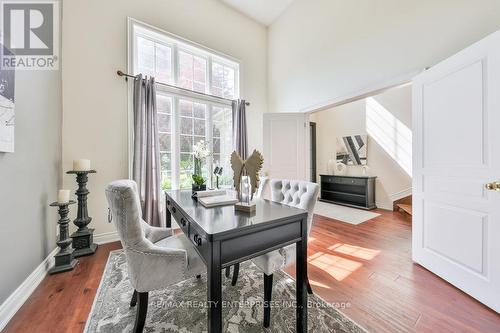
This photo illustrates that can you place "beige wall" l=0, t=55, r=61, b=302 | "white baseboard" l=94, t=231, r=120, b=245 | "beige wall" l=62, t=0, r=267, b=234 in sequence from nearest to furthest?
"beige wall" l=0, t=55, r=61, b=302 → "beige wall" l=62, t=0, r=267, b=234 → "white baseboard" l=94, t=231, r=120, b=245

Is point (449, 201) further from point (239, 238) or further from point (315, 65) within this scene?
point (315, 65)

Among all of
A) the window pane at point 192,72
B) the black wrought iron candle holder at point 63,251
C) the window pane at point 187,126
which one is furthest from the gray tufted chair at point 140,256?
the window pane at point 192,72

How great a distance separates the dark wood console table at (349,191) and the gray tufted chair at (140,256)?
4.34 metres

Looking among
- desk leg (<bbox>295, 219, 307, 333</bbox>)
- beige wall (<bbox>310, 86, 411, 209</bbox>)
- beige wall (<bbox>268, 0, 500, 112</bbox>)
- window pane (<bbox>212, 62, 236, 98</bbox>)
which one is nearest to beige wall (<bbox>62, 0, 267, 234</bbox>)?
window pane (<bbox>212, 62, 236, 98</bbox>)

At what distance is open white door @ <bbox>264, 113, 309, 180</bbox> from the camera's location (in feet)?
11.4

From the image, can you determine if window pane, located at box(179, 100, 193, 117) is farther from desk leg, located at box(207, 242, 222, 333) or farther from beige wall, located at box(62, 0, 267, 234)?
desk leg, located at box(207, 242, 222, 333)

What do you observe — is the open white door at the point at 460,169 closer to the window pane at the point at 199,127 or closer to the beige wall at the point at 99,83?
the window pane at the point at 199,127

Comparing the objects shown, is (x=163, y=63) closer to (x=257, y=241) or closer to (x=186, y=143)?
(x=186, y=143)

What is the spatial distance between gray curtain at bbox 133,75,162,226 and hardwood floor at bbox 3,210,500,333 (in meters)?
0.68

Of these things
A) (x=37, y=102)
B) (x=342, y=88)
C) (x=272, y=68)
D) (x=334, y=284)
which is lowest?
(x=334, y=284)

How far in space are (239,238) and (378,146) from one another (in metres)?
4.86

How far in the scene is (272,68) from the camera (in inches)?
164

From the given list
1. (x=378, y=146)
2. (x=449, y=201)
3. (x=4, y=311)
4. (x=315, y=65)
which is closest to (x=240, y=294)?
(x=4, y=311)

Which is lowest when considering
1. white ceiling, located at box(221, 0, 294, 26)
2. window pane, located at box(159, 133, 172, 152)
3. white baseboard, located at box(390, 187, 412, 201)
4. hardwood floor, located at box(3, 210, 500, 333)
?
hardwood floor, located at box(3, 210, 500, 333)
